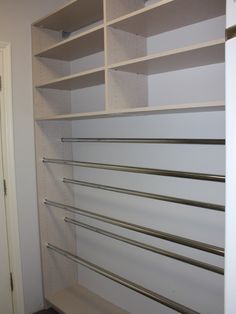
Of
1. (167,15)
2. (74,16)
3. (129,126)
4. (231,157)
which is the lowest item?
(231,157)

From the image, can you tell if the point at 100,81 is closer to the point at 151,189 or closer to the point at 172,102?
the point at 172,102

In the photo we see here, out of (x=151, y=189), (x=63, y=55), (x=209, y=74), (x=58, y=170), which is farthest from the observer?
(x=58, y=170)

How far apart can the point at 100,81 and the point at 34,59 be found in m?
0.61

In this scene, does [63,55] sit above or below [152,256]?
above

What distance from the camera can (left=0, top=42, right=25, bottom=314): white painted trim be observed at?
7.23 feet

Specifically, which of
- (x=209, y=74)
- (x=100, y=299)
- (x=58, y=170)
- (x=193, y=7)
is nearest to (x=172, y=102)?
(x=209, y=74)

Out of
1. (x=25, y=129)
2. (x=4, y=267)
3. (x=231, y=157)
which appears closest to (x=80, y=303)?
(x=4, y=267)

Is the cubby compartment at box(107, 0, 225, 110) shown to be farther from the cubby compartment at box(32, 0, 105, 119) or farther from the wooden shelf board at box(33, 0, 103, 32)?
the wooden shelf board at box(33, 0, 103, 32)

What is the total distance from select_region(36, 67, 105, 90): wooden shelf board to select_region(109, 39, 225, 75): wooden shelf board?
→ 194 mm

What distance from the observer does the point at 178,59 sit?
4.88 feet

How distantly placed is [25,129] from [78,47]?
2.45 feet

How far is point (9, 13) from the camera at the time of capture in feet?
7.16

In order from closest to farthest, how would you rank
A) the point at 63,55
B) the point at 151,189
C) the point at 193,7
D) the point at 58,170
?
the point at 193,7 → the point at 151,189 → the point at 63,55 → the point at 58,170

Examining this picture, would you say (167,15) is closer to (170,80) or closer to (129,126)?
(170,80)
